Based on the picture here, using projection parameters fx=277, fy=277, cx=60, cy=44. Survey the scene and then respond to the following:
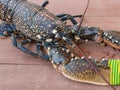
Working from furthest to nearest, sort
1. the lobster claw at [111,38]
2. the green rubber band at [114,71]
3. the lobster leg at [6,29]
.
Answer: the lobster leg at [6,29], the lobster claw at [111,38], the green rubber band at [114,71]

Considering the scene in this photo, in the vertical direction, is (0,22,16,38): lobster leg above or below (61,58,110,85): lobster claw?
above

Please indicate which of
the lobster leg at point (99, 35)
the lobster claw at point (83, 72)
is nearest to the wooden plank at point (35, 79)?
the lobster claw at point (83, 72)

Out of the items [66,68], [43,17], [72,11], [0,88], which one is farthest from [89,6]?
[0,88]

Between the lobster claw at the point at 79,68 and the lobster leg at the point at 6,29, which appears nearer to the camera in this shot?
the lobster claw at the point at 79,68

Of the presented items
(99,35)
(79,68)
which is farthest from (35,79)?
(99,35)

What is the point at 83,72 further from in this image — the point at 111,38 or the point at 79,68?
the point at 111,38

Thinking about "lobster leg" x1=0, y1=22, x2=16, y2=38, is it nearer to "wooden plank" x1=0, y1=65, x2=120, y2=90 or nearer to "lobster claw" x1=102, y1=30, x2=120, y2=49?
"wooden plank" x1=0, y1=65, x2=120, y2=90

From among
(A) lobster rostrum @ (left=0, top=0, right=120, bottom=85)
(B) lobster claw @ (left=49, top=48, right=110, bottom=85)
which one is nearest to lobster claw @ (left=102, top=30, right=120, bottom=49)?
(A) lobster rostrum @ (left=0, top=0, right=120, bottom=85)

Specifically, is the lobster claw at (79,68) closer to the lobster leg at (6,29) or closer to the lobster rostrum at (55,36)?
the lobster rostrum at (55,36)
